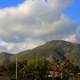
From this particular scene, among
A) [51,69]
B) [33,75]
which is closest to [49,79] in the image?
[33,75]

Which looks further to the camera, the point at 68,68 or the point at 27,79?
the point at 68,68

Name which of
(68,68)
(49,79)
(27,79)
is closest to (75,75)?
(68,68)

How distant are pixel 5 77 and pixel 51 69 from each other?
63.1 ft

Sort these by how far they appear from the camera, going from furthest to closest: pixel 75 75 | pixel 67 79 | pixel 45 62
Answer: pixel 45 62 < pixel 75 75 < pixel 67 79

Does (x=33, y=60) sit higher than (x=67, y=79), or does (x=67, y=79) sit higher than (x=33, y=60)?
(x=33, y=60)

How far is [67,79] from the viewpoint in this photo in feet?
300

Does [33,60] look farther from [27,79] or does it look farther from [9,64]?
[27,79]

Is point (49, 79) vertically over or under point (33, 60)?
under

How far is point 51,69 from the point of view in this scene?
105 m

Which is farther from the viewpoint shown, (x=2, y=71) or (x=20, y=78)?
(x=2, y=71)

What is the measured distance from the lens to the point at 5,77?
92312 mm

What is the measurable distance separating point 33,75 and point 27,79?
8.19 feet

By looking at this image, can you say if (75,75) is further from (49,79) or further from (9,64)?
(9,64)

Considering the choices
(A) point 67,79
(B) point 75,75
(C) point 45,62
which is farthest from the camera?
(C) point 45,62
